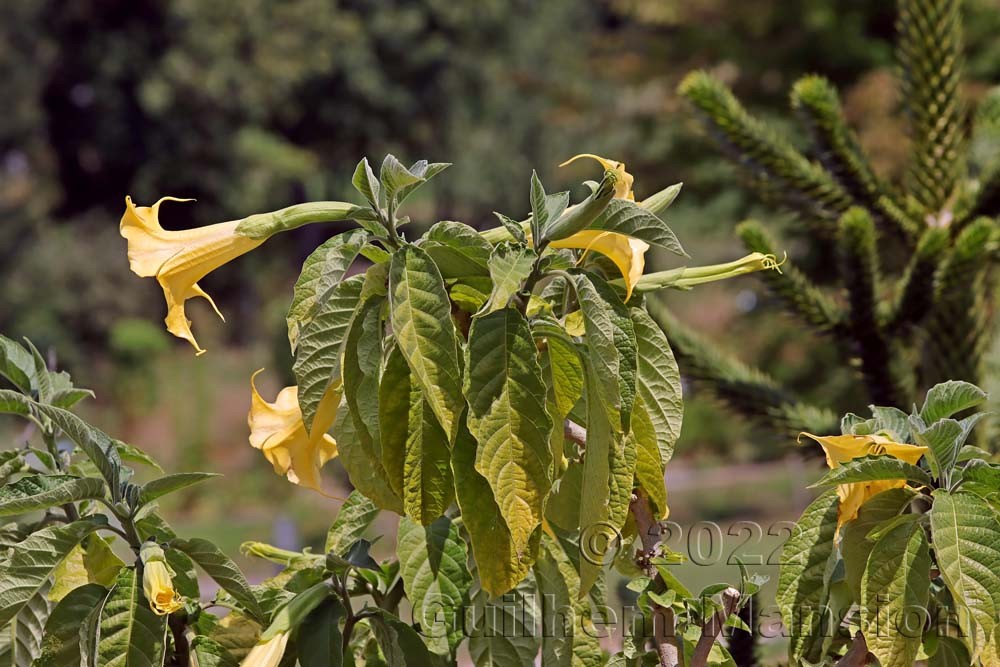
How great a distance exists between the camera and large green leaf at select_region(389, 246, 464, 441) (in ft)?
3.24

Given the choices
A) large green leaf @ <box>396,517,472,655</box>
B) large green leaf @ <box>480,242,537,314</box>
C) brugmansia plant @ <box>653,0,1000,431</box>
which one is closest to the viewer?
large green leaf @ <box>480,242,537,314</box>

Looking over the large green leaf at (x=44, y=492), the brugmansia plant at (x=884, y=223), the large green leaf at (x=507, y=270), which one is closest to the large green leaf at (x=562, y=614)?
the large green leaf at (x=507, y=270)

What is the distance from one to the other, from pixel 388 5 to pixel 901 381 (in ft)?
67.4

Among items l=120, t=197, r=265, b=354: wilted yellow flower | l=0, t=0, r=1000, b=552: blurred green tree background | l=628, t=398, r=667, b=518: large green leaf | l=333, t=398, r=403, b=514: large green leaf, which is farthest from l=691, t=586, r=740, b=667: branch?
l=0, t=0, r=1000, b=552: blurred green tree background

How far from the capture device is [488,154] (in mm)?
24844

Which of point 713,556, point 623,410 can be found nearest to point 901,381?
point 713,556

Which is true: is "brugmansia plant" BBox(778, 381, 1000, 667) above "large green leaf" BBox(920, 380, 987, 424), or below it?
below

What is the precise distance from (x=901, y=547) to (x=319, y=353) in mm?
636

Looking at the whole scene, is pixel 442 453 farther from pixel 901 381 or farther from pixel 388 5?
pixel 388 5

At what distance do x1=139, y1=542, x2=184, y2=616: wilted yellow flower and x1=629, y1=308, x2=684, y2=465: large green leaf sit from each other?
504mm

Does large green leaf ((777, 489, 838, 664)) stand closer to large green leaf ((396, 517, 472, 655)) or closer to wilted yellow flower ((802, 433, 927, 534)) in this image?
wilted yellow flower ((802, 433, 927, 534))

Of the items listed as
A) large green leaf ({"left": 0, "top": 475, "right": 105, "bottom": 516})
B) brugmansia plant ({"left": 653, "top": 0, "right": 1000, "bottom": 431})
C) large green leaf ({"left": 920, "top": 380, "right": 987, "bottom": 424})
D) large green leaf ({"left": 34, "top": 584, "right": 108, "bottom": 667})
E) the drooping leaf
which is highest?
brugmansia plant ({"left": 653, "top": 0, "right": 1000, "bottom": 431})

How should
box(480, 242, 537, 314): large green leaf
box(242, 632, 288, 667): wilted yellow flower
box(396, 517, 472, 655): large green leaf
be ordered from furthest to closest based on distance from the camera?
box(396, 517, 472, 655): large green leaf → box(242, 632, 288, 667): wilted yellow flower → box(480, 242, 537, 314): large green leaf

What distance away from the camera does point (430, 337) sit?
3.31 feet
